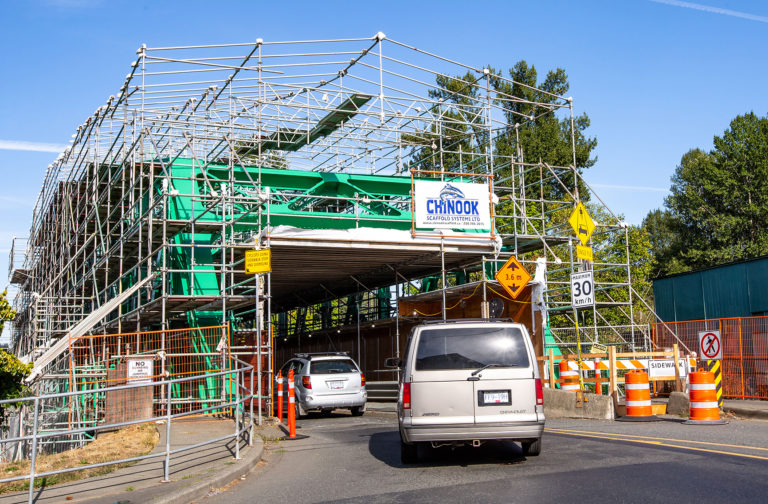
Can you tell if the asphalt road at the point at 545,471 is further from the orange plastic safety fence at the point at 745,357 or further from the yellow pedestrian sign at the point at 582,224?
the orange plastic safety fence at the point at 745,357

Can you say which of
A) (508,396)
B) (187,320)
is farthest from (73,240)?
(508,396)

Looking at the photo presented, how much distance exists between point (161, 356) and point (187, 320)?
22.0 ft

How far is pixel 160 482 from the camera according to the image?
31.0ft

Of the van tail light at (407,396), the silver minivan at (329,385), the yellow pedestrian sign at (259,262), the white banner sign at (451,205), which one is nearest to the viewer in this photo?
the van tail light at (407,396)

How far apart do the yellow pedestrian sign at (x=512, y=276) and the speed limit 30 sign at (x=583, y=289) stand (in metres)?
1.69

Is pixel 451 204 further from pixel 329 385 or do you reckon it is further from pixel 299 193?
pixel 329 385

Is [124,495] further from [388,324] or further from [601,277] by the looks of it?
[601,277]

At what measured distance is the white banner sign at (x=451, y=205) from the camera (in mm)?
22406

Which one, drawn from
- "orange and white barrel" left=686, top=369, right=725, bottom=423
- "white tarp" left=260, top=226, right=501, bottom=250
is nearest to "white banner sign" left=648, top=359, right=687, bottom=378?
"orange and white barrel" left=686, top=369, right=725, bottom=423

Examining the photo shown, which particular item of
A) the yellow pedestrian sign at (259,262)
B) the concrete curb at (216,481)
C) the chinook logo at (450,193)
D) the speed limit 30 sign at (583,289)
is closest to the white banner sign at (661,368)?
the speed limit 30 sign at (583,289)

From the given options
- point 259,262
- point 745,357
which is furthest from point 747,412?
point 259,262

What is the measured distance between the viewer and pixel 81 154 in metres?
31.2

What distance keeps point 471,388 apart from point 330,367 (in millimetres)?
10784

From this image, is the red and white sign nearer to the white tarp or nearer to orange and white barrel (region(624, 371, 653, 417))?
orange and white barrel (region(624, 371, 653, 417))
